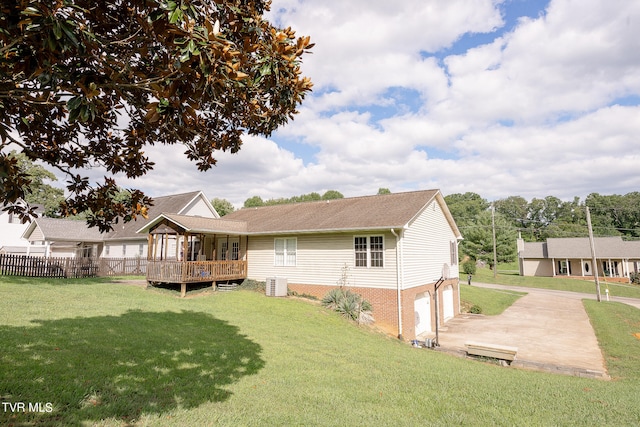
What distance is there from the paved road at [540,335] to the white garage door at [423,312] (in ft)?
2.76

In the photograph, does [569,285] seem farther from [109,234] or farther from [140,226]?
[109,234]

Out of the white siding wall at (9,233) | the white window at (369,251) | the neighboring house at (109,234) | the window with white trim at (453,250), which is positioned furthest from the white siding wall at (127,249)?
the window with white trim at (453,250)

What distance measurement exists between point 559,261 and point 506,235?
776 centimetres

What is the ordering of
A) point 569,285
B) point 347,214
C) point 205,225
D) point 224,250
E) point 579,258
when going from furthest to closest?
point 579,258 → point 569,285 → point 224,250 → point 205,225 → point 347,214

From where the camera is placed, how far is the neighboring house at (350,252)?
15.8m

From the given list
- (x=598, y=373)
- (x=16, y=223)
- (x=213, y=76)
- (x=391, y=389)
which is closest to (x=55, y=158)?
(x=213, y=76)

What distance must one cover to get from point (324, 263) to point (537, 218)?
114371 millimetres

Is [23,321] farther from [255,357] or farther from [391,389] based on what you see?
[391,389]

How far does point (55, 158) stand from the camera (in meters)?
4.84

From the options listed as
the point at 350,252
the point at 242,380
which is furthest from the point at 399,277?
the point at 242,380

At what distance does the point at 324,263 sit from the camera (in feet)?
58.4

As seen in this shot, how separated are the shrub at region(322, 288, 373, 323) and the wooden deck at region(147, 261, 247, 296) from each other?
625 cm

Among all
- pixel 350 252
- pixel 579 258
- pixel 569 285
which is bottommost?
pixel 569 285

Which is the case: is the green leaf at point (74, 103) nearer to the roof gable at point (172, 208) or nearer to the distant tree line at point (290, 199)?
the roof gable at point (172, 208)
